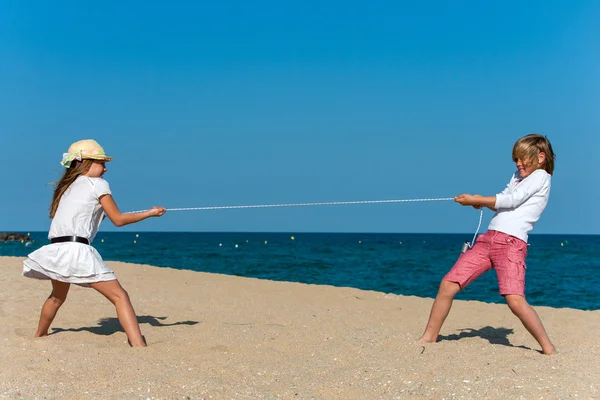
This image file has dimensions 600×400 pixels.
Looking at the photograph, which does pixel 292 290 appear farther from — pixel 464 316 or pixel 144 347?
pixel 144 347

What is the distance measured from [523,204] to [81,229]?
3556mm

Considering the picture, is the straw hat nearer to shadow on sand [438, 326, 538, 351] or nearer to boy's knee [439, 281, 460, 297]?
boy's knee [439, 281, 460, 297]

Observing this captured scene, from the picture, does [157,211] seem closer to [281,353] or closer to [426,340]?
[281,353]

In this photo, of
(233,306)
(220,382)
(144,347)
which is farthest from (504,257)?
(233,306)

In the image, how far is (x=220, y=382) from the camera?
4.11 metres

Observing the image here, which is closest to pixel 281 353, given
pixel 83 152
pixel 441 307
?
pixel 441 307

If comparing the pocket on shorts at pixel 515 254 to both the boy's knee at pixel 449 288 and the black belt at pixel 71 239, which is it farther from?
the black belt at pixel 71 239

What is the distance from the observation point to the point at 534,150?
5297 millimetres

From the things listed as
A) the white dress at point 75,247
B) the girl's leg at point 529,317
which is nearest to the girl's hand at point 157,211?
the white dress at point 75,247

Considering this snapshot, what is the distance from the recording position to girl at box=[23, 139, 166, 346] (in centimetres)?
505

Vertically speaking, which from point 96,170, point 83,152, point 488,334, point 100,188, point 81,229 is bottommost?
point 488,334

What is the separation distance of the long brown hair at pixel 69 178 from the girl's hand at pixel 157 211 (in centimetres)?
61

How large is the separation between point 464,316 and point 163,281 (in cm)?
513

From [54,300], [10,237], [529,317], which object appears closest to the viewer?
[529,317]
